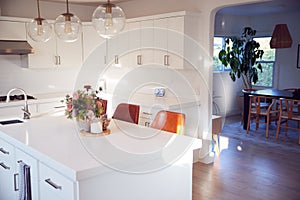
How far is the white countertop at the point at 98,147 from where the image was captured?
1.95 metres

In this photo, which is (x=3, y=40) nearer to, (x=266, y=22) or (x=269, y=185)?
(x=269, y=185)

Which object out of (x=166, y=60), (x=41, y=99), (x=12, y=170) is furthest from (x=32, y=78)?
(x=12, y=170)

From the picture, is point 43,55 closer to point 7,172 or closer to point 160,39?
point 160,39

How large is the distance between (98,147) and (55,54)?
3.60m

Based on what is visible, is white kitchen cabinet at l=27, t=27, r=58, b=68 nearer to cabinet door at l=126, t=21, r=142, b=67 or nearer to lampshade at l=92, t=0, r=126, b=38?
cabinet door at l=126, t=21, r=142, b=67

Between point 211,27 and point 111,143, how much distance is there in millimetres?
2535

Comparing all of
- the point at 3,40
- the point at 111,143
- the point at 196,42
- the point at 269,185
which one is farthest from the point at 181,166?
the point at 3,40

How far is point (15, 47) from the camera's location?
4812mm

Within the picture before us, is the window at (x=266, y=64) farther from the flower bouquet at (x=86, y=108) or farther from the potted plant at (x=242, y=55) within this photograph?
the flower bouquet at (x=86, y=108)

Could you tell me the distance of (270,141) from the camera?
579 centimetres

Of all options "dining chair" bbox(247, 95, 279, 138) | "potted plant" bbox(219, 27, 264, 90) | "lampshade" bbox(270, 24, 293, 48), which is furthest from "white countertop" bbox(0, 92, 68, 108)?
"lampshade" bbox(270, 24, 293, 48)

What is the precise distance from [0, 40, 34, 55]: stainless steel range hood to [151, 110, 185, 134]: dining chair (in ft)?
9.43

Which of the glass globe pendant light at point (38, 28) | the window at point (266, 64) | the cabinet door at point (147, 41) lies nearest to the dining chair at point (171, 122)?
the glass globe pendant light at point (38, 28)

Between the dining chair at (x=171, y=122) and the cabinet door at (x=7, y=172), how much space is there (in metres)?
1.35
